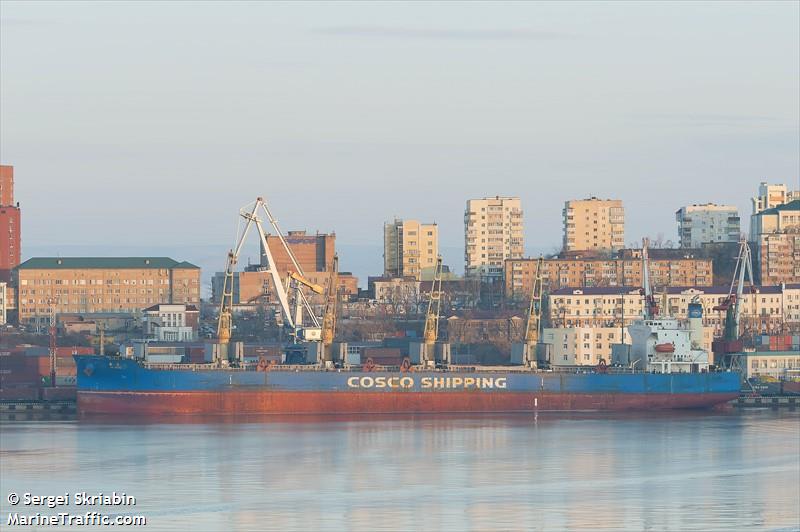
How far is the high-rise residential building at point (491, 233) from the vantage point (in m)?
175

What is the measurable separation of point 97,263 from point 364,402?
268 ft

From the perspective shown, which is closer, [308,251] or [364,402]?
[364,402]

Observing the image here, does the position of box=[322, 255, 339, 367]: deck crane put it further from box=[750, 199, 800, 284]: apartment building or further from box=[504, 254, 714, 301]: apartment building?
box=[750, 199, 800, 284]: apartment building


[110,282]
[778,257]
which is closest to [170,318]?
[110,282]

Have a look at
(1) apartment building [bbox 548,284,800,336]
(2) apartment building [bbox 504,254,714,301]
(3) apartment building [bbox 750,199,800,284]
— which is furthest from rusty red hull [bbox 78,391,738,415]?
(3) apartment building [bbox 750,199,800,284]

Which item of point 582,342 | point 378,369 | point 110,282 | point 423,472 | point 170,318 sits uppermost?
point 110,282

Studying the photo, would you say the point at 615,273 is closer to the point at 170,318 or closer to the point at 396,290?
the point at 396,290

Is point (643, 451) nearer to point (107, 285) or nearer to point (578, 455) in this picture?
point (578, 455)

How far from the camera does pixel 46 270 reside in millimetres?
150750

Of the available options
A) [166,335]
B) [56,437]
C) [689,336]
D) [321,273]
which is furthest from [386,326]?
[56,437]

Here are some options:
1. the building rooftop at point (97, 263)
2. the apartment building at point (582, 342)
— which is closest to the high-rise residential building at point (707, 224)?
the building rooftop at point (97, 263)

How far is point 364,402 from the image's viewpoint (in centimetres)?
7756

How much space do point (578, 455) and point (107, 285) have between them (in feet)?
333

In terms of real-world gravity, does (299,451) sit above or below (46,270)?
below
